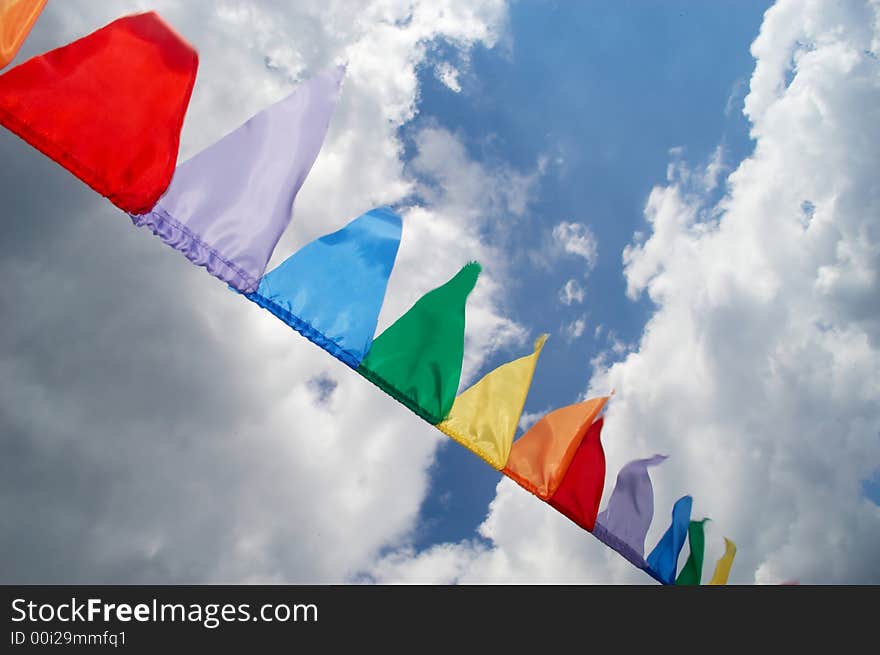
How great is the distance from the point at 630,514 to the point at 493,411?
3003 mm

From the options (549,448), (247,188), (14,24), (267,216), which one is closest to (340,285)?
(267,216)

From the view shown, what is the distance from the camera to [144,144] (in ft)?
14.7

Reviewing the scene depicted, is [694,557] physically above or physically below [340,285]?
below

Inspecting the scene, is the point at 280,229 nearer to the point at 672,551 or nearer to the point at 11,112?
the point at 11,112

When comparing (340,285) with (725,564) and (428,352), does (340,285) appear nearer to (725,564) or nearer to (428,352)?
(428,352)

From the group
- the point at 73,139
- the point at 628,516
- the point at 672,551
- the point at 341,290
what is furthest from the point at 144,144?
the point at 672,551

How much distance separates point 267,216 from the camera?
16.5ft

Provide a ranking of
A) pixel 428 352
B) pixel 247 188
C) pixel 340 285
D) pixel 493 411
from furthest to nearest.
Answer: pixel 493 411 < pixel 428 352 < pixel 340 285 < pixel 247 188

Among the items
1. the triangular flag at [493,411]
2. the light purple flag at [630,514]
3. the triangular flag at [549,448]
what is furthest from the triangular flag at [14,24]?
the light purple flag at [630,514]

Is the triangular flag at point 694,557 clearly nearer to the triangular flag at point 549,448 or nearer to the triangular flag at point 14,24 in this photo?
the triangular flag at point 549,448

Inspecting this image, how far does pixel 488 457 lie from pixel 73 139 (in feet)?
16.6

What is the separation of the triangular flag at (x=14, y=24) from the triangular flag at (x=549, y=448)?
5.98 metres

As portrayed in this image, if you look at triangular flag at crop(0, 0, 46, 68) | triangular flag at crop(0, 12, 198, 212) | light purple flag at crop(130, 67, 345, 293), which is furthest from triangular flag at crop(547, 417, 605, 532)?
triangular flag at crop(0, 0, 46, 68)

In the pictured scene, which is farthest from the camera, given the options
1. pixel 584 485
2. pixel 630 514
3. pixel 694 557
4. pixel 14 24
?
pixel 694 557
